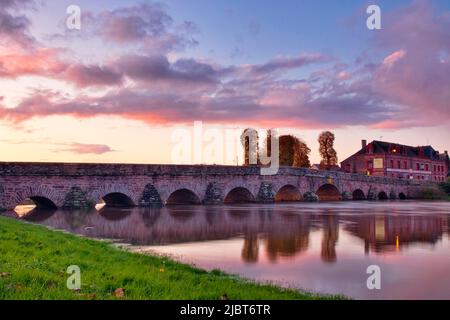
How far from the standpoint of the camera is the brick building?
9356cm

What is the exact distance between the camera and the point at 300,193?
5047 centimetres

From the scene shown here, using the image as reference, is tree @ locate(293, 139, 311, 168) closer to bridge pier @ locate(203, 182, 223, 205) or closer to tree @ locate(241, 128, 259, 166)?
tree @ locate(241, 128, 259, 166)

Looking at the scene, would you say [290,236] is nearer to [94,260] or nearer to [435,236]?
[435,236]

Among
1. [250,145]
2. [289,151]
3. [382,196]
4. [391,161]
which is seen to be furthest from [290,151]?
[391,161]

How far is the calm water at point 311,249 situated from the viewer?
8836mm

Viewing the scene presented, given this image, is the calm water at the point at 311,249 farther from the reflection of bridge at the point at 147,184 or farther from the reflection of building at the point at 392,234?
the reflection of bridge at the point at 147,184

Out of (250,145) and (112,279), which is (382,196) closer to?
(250,145)

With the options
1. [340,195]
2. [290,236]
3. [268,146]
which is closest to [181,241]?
[290,236]

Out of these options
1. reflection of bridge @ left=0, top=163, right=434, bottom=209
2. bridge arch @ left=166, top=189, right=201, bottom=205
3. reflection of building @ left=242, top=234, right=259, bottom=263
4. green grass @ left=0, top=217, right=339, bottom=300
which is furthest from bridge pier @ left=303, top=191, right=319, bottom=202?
green grass @ left=0, top=217, right=339, bottom=300

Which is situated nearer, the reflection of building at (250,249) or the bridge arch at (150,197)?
the reflection of building at (250,249)

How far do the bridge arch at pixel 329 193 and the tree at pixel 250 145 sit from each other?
1617cm

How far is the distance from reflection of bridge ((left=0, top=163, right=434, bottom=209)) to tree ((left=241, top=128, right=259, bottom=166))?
64.3 ft

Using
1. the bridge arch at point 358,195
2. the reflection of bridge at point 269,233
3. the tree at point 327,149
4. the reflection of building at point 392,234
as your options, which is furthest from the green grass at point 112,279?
the tree at point 327,149
